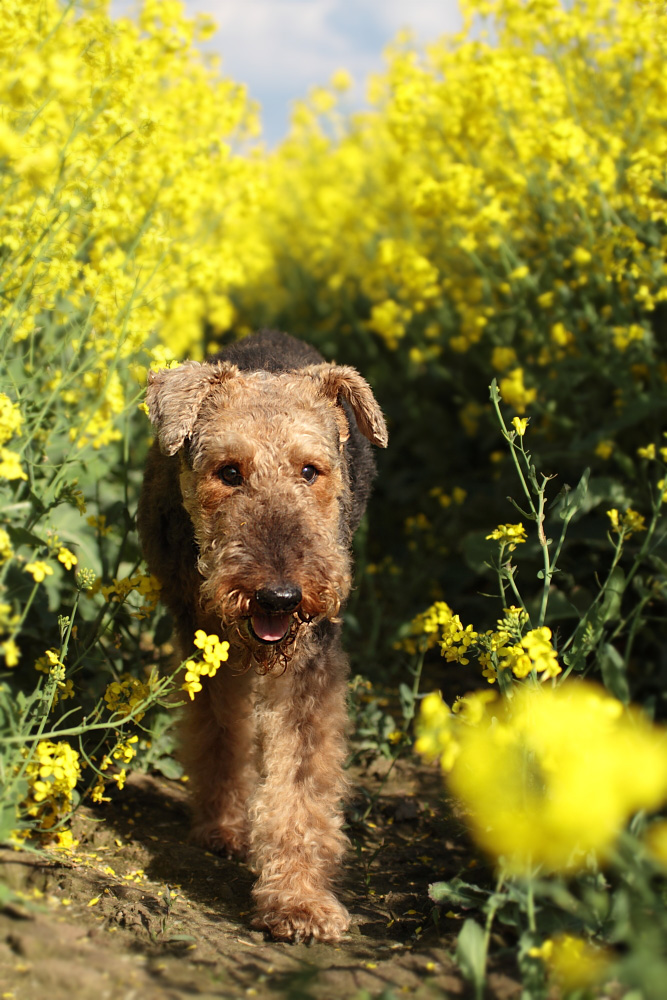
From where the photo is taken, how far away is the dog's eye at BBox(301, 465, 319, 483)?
9.03 ft

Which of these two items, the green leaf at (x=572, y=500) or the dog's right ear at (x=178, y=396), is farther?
the dog's right ear at (x=178, y=396)

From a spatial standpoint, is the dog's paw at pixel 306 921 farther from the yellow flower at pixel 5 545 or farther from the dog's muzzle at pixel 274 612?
the yellow flower at pixel 5 545

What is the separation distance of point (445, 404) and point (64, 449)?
135 inches

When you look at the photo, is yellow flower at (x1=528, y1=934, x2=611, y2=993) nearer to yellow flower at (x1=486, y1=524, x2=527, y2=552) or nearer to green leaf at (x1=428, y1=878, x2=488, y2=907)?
green leaf at (x1=428, y1=878, x2=488, y2=907)

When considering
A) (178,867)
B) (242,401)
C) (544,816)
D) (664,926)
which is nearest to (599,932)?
(664,926)

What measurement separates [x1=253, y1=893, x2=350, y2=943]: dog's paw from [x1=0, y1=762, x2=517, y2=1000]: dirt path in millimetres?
32

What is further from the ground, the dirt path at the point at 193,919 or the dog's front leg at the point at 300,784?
the dog's front leg at the point at 300,784

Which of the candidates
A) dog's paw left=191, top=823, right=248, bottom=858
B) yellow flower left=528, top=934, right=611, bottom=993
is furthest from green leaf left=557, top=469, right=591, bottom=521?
dog's paw left=191, top=823, right=248, bottom=858

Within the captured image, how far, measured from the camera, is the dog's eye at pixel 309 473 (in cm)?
275

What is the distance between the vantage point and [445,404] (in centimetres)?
614

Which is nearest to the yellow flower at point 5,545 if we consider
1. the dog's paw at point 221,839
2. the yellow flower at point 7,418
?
the yellow flower at point 7,418

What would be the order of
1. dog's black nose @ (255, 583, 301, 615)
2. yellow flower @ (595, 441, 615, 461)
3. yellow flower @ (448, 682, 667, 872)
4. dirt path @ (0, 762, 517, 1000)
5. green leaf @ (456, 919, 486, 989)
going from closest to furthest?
1. yellow flower @ (448, 682, 667, 872)
2. green leaf @ (456, 919, 486, 989)
3. dirt path @ (0, 762, 517, 1000)
4. dog's black nose @ (255, 583, 301, 615)
5. yellow flower @ (595, 441, 615, 461)

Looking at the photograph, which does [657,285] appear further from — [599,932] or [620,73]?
[599,932]

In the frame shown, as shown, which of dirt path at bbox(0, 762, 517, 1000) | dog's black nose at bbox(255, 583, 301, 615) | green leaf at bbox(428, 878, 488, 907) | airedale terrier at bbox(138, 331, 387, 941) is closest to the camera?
dirt path at bbox(0, 762, 517, 1000)
